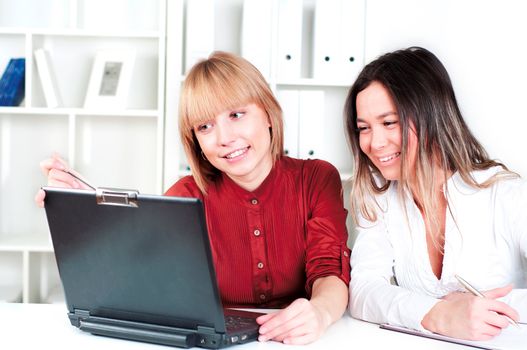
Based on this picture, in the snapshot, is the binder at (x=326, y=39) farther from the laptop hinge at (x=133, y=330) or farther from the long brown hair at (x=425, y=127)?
the laptop hinge at (x=133, y=330)

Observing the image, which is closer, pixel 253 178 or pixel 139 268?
pixel 139 268

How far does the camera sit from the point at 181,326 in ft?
4.09

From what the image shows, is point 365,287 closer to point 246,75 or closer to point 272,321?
point 272,321

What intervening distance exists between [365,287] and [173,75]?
1.63m

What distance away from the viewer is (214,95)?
179cm

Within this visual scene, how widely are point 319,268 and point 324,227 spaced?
121 mm

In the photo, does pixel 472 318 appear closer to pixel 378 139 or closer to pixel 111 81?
pixel 378 139

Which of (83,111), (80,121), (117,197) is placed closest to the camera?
(117,197)

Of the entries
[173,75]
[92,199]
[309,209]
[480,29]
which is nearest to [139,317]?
[92,199]

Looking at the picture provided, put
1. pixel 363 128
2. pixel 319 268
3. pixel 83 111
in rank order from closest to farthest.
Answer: pixel 319 268
pixel 363 128
pixel 83 111

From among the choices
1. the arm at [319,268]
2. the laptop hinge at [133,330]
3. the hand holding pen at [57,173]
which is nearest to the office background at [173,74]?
the arm at [319,268]

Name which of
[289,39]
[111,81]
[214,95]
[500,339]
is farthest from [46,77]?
[500,339]

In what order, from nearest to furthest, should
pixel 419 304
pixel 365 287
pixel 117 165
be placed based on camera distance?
pixel 419 304 < pixel 365 287 < pixel 117 165

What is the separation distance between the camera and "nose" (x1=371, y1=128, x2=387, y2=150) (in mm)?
1749
